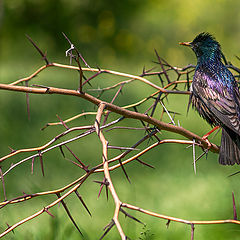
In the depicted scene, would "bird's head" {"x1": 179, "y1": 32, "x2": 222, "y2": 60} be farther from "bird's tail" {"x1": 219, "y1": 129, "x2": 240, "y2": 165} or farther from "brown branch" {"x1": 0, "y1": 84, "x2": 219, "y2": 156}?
"brown branch" {"x1": 0, "y1": 84, "x2": 219, "y2": 156}

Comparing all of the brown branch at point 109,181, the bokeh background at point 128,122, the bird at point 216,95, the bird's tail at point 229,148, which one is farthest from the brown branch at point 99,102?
the bokeh background at point 128,122

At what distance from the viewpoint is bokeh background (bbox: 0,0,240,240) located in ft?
11.3

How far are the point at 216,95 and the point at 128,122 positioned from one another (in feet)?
10.5

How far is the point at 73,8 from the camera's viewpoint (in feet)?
49.8

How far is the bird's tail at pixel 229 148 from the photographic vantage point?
8.02 ft

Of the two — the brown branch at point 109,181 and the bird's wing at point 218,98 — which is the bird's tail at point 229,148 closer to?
the bird's wing at point 218,98

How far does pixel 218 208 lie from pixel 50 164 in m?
1.78

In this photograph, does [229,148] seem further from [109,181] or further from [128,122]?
[128,122]

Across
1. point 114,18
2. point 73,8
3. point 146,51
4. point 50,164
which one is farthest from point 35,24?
point 50,164

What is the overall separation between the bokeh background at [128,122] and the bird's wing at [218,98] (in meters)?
0.63

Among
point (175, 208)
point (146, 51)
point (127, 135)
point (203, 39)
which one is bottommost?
point (175, 208)

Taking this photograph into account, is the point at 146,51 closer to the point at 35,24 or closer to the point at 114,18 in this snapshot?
the point at 114,18

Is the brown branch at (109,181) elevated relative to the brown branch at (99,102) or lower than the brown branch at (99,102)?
lower

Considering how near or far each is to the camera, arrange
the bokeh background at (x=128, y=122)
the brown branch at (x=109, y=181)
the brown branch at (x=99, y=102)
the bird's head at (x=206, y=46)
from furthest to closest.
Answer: the bokeh background at (x=128, y=122), the bird's head at (x=206, y=46), the brown branch at (x=99, y=102), the brown branch at (x=109, y=181)
